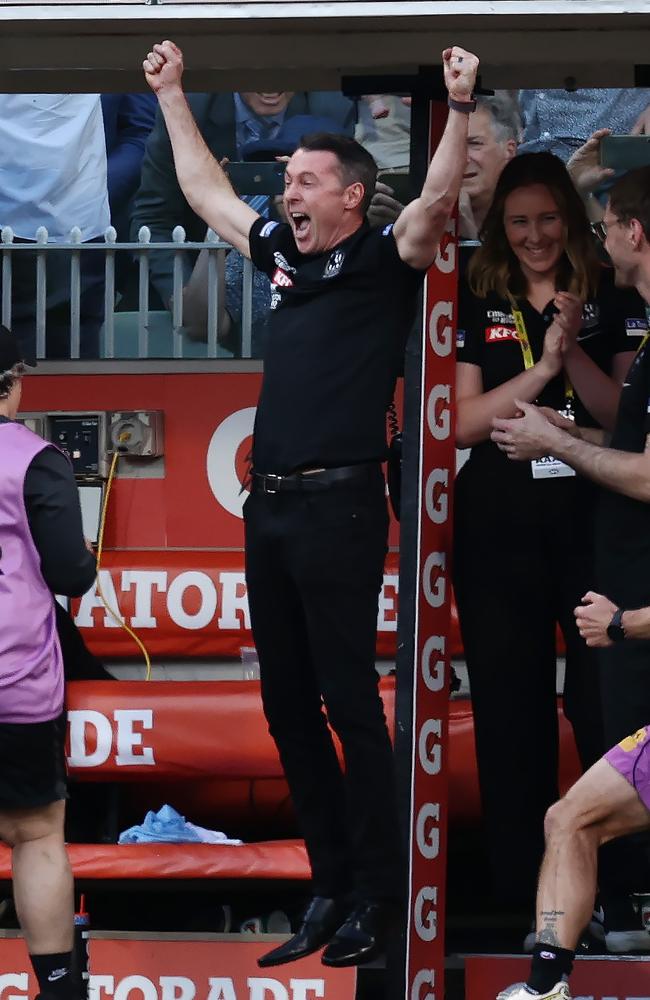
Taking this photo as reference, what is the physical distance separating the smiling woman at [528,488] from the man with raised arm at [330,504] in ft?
1.97

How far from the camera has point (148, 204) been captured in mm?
7273

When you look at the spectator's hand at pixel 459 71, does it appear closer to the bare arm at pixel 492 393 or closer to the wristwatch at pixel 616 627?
the bare arm at pixel 492 393

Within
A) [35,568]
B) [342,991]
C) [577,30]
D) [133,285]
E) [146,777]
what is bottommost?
[342,991]

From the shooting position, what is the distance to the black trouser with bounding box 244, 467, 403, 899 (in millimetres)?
4359

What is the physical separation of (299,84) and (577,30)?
98 centimetres

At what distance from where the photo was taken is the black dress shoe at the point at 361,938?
14.6ft

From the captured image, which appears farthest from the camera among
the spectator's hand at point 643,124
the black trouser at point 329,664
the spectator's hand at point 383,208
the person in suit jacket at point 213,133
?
the person in suit jacket at point 213,133

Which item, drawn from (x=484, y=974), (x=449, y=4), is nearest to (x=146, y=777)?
(x=484, y=974)

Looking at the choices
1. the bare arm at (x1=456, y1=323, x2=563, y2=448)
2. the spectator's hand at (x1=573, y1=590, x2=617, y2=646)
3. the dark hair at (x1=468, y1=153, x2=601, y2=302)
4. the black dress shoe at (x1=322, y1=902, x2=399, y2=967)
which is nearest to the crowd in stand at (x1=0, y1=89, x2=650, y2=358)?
the dark hair at (x1=468, y1=153, x2=601, y2=302)

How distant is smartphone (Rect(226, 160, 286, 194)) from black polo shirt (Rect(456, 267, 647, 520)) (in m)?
0.63

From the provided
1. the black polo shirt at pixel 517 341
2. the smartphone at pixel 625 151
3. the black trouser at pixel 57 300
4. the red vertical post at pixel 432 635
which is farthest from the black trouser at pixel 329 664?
the black trouser at pixel 57 300

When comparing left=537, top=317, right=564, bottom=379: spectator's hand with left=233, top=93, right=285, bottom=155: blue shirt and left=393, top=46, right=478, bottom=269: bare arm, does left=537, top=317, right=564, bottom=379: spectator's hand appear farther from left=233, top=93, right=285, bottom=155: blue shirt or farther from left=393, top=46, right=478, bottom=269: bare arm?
left=233, top=93, right=285, bottom=155: blue shirt

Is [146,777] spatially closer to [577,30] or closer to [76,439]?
[76,439]

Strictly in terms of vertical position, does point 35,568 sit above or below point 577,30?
below
